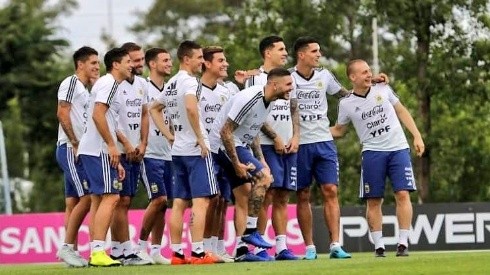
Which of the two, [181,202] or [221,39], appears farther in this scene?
[221,39]

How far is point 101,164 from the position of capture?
19.8m

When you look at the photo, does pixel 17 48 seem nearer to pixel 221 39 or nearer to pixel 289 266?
pixel 221 39

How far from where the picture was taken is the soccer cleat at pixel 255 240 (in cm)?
1997

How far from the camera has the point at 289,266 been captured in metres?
18.0

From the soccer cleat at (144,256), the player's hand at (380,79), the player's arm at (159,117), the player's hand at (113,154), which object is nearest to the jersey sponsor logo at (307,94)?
the player's hand at (380,79)

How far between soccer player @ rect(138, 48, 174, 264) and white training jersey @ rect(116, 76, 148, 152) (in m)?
0.48

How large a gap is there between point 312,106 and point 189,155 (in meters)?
1.92

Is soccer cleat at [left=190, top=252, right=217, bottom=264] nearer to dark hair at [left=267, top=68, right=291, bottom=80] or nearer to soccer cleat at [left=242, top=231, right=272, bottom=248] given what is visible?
soccer cleat at [left=242, top=231, right=272, bottom=248]

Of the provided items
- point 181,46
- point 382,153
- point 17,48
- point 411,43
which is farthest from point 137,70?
point 17,48

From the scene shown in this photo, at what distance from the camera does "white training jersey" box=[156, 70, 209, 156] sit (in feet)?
65.2

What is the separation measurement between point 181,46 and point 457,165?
72.7 feet

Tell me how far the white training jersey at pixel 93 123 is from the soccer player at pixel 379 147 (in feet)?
9.81

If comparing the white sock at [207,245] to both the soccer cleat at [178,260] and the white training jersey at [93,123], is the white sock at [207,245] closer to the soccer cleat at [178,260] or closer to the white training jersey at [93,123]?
the soccer cleat at [178,260]

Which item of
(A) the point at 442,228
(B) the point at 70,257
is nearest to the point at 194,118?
(B) the point at 70,257
